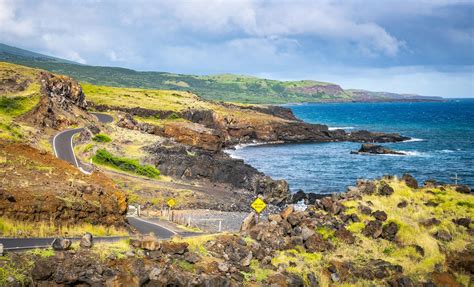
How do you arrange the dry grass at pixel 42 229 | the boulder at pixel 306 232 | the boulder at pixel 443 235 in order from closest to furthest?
the dry grass at pixel 42 229 → the boulder at pixel 306 232 → the boulder at pixel 443 235

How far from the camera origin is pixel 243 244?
758 inches

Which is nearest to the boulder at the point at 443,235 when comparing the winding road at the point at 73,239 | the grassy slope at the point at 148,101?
the winding road at the point at 73,239

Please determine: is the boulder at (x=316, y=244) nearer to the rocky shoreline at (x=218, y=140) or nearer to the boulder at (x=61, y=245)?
the boulder at (x=61, y=245)

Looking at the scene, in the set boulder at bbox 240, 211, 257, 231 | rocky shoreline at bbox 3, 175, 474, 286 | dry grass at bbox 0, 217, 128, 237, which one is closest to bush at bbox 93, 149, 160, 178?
dry grass at bbox 0, 217, 128, 237

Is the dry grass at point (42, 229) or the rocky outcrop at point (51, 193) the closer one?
the dry grass at point (42, 229)

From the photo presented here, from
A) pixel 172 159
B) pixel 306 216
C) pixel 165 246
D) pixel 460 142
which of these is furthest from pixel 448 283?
pixel 460 142

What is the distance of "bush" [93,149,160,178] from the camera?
178 ft

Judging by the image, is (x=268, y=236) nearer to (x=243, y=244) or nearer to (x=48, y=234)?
(x=243, y=244)

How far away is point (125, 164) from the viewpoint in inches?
2176

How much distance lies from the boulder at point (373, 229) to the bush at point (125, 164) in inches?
1440

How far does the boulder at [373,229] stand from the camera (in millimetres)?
21359

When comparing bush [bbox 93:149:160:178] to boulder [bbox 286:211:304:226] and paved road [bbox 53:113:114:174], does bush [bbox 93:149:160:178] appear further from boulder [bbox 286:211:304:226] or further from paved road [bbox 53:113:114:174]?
Result: boulder [bbox 286:211:304:226]

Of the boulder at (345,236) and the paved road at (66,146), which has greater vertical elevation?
the boulder at (345,236)

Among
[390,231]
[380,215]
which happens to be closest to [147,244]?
[390,231]
